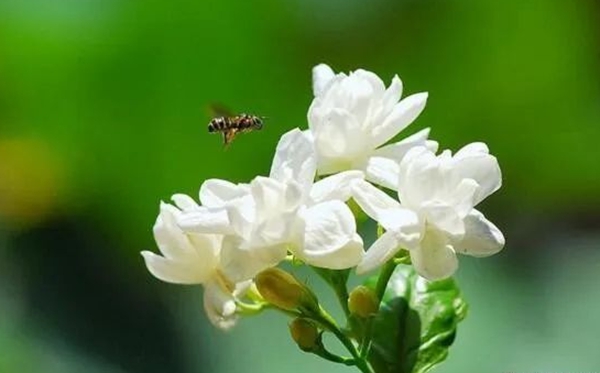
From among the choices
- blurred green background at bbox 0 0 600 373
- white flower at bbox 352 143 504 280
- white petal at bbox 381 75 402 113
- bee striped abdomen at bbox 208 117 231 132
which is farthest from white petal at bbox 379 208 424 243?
blurred green background at bbox 0 0 600 373

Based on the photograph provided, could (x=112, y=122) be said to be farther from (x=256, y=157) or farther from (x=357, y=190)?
(x=357, y=190)

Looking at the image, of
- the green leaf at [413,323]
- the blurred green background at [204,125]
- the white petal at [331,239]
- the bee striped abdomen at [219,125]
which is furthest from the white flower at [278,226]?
the blurred green background at [204,125]

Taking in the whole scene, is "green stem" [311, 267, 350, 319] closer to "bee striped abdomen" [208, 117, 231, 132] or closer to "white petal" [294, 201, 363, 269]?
"white petal" [294, 201, 363, 269]

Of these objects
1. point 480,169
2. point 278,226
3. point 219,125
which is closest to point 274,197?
point 278,226

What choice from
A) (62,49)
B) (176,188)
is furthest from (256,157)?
(62,49)

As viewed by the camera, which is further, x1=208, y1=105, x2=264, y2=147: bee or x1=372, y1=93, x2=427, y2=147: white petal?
x1=208, y1=105, x2=264, y2=147: bee

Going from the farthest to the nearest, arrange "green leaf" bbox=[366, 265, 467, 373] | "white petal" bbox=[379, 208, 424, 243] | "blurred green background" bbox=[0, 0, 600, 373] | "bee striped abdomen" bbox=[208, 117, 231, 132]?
"blurred green background" bbox=[0, 0, 600, 373], "bee striped abdomen" bbox=[208, 117, 231, 132], "green leaf" bbox=[366, 265, 467, 373], "white petal" bbox=[379, 208, 424, 243]

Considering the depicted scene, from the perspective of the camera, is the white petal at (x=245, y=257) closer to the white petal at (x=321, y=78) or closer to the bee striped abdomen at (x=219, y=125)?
the white petal at (x=321, y=78)
